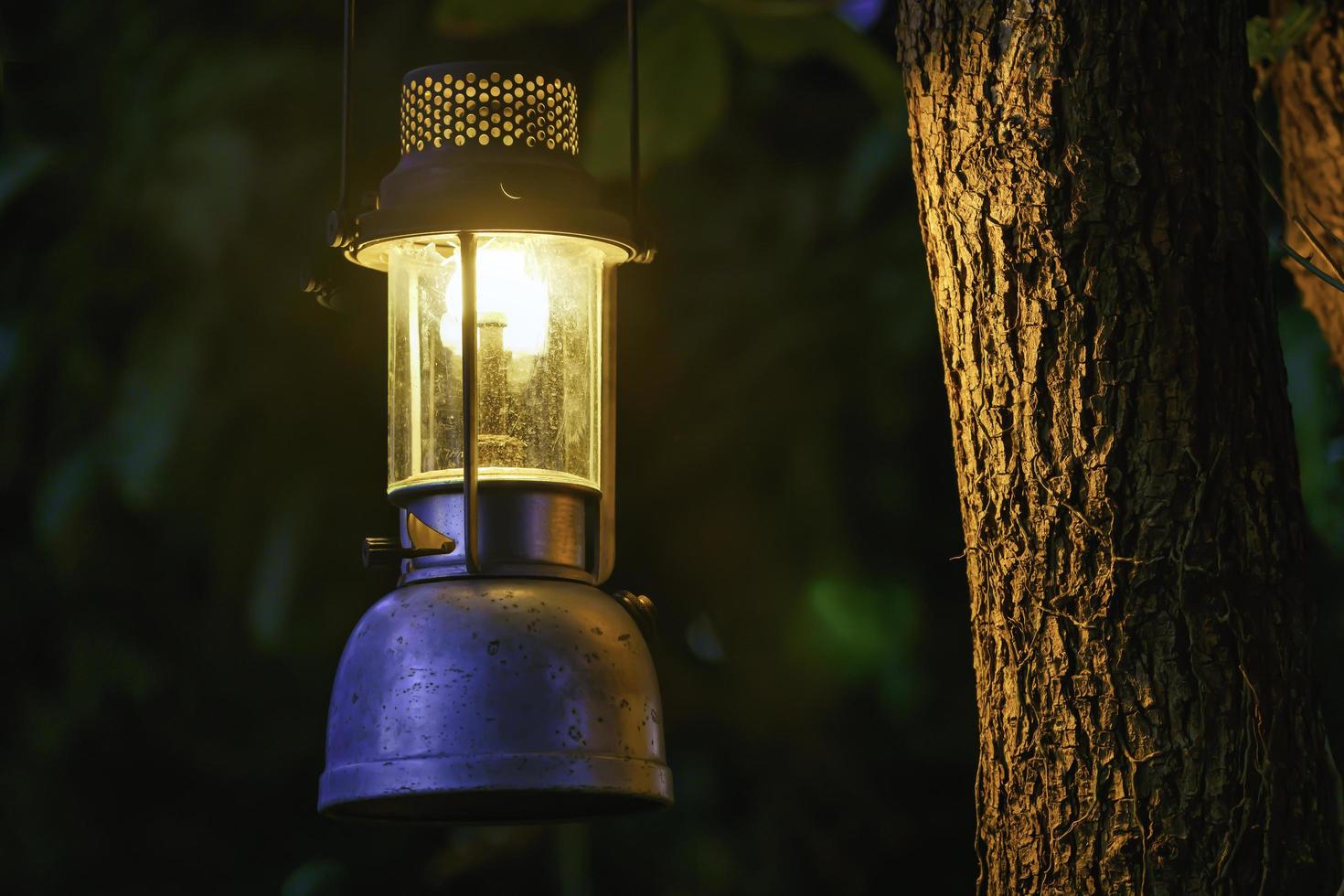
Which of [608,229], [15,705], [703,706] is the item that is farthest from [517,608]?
[15,705]

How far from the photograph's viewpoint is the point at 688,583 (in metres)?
2.88

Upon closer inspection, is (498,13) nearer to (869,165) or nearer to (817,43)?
(817,43)

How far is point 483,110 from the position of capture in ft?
5.12

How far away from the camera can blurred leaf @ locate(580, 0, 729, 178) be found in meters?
2.10

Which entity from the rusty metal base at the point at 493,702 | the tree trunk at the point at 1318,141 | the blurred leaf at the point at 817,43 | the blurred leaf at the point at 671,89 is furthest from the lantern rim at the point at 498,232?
the tree trunk at the point at 1318,141

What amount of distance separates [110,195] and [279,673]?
831mm

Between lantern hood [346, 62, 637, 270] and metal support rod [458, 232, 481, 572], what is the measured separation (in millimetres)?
30

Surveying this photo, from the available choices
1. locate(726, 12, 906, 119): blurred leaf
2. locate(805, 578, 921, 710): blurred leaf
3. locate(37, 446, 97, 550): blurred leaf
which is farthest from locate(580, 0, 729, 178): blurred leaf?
locate(37, 446, 97, 550): blurred leaf

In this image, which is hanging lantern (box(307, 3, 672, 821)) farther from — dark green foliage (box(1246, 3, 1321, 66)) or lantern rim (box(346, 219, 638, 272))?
dark green foliage (box(1246, 3, 1321, 66))

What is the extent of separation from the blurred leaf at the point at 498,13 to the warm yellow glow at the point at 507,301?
1.94ft

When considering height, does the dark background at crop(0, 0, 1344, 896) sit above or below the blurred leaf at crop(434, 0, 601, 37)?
below

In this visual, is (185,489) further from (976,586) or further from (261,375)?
(976,586)

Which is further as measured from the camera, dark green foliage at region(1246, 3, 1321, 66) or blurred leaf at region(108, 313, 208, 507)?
blurred leaf at region(108, 313, 208, 507)

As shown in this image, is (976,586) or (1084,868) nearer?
(1084,868)
